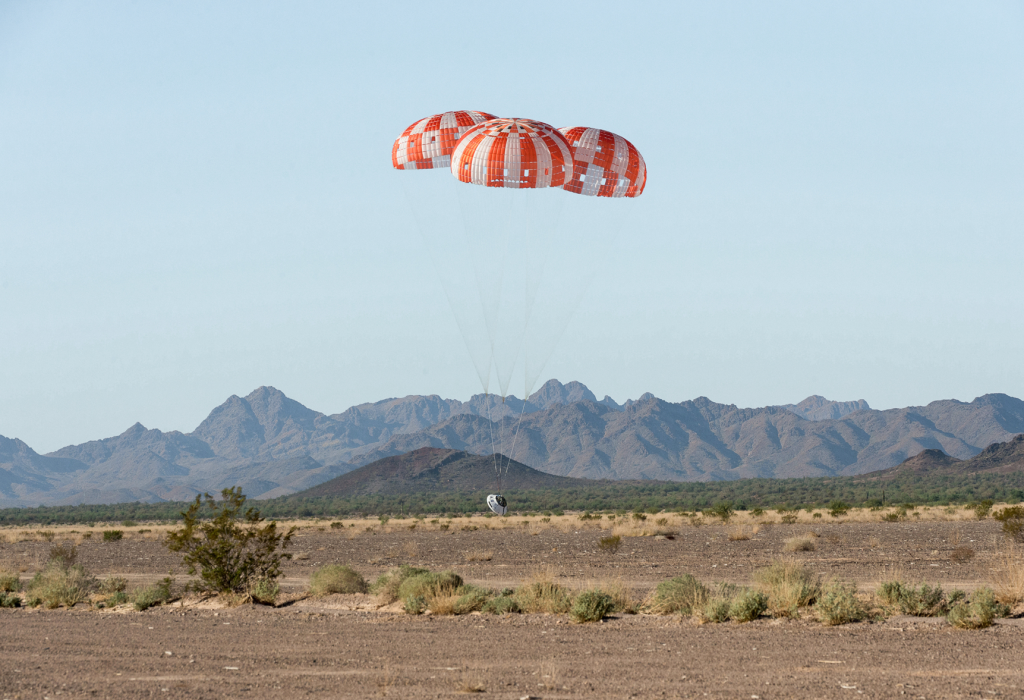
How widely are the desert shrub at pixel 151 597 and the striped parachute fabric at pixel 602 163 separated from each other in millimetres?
14302

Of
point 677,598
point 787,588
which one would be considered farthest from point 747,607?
point 677,598

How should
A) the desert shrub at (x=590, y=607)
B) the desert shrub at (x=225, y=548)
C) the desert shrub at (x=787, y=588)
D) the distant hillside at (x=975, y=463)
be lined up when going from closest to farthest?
1. the desert shrub at (x=787, y=588)
2. the desert shrub at (x=590, y=607)
3. the desert shrub at (x=225, y=548)
4. the distant hillside at (x=975, y=463)

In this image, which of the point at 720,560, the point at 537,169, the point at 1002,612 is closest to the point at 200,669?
the point at 1002,612

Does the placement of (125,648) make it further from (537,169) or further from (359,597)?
(537,169)

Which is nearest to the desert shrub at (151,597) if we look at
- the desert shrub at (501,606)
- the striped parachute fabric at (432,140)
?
the desert shrub at (501,606)

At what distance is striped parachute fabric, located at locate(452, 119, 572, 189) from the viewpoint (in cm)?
2353

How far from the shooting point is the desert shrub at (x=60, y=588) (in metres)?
19.9

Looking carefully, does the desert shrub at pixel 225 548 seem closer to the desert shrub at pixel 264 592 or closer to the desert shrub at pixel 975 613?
the desert shrub at pixel 264 592

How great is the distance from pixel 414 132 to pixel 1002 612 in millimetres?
19294

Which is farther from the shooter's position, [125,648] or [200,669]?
[125,648]

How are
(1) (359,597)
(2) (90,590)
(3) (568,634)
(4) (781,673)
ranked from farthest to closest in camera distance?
(2) (90,590)
(1) (359,597)
(3) (568,634)
(4) (781,673)

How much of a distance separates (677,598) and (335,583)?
7.53m

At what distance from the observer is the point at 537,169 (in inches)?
930

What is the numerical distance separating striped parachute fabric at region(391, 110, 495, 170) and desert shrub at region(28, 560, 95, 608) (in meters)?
13.8
